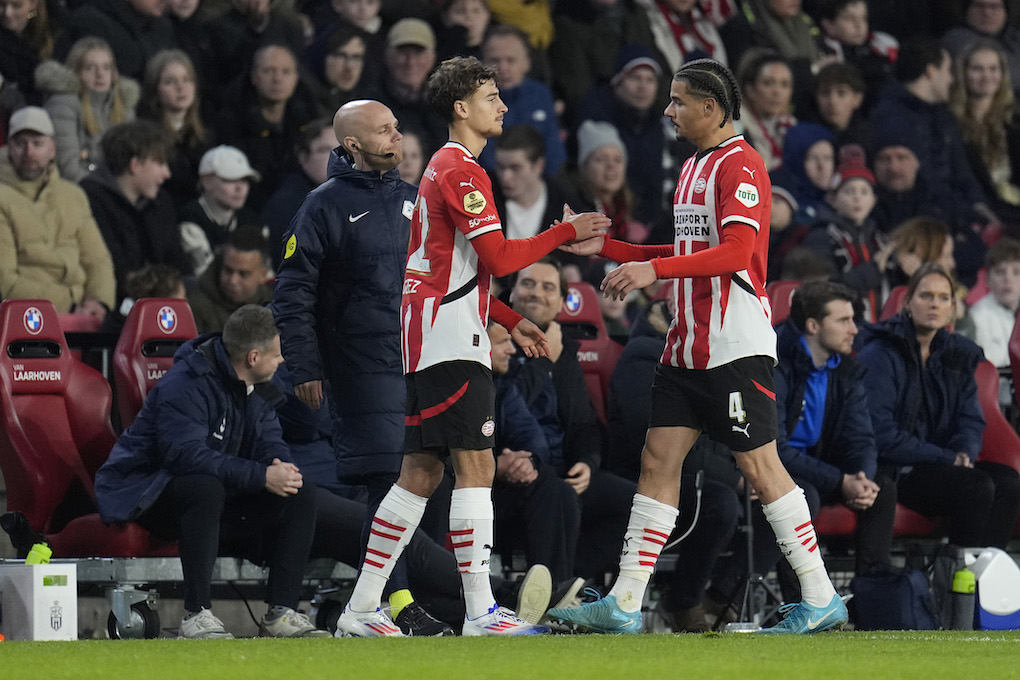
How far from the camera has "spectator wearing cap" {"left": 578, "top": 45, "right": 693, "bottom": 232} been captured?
13094 mm

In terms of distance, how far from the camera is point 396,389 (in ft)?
24.3

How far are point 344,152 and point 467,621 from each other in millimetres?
2166

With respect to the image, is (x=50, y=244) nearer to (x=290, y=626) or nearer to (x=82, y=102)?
(x=82, y=102)

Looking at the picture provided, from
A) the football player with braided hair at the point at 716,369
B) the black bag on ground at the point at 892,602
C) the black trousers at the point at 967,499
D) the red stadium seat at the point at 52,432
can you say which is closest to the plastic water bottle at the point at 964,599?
the black bag on ground at the point at 892,602

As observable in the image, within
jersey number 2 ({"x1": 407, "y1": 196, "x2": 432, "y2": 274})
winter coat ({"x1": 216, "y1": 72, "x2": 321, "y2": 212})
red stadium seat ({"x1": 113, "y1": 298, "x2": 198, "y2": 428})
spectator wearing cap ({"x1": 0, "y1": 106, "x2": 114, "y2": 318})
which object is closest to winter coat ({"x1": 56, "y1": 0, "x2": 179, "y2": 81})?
winter coat ({"x1": 216, "y1": 72, "x2": 321, "y2": 212})

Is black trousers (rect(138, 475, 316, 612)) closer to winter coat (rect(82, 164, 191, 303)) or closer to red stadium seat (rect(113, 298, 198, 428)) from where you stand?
red stadium seat (rect(113, 298, 198, 428))

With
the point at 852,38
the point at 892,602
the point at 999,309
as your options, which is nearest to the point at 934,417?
the point at 892,602

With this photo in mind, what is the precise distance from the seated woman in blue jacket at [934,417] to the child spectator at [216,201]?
395 cm

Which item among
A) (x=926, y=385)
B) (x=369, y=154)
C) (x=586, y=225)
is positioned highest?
(x=369, y=154)

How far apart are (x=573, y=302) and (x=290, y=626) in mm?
2935

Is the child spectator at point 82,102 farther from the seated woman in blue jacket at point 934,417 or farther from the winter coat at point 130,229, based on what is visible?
the seated woman in blue jacket at point 934,417

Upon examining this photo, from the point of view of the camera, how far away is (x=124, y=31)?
11703 mm

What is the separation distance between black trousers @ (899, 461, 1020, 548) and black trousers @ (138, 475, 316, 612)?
11.8 feet

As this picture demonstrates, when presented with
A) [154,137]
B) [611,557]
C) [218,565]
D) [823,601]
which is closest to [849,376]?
[611,557]
